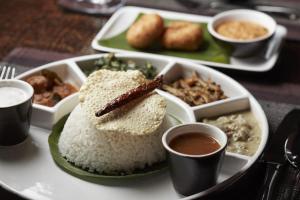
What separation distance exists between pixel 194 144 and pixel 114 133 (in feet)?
1.10

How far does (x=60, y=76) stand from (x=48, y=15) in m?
1.04

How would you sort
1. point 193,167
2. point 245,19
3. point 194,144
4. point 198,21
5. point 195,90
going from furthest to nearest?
point 198,21 < point 245,19 < point 195,90 < point 194,144 < point 193,167

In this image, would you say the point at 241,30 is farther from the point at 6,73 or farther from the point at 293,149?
the point at 6,73

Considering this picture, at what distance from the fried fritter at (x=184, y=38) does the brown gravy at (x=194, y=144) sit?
1.13 m

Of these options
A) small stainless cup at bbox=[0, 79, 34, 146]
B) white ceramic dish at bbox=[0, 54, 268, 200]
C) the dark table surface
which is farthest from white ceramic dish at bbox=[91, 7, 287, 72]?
small stainless cup at bbox=[0, 79, 34, 146]

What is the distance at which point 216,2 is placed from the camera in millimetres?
3924

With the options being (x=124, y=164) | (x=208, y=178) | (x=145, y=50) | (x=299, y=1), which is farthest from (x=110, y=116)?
(x=299, y=1)

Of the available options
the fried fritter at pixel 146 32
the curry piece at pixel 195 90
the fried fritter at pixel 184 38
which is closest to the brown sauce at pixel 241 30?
the fried fritter at pixel 184 38

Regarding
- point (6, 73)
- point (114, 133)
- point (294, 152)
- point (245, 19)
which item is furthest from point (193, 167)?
point (245, 19)

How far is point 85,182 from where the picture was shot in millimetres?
2289

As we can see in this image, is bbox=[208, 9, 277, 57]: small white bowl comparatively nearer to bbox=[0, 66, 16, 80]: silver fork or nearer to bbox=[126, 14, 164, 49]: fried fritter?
bbox=[126, 14, 164, 49]: fried fritter

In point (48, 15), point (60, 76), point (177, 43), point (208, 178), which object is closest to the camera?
point (208, 178)

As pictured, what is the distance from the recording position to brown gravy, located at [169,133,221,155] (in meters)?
2.15

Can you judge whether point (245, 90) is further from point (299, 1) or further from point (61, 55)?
point (299, 1)
